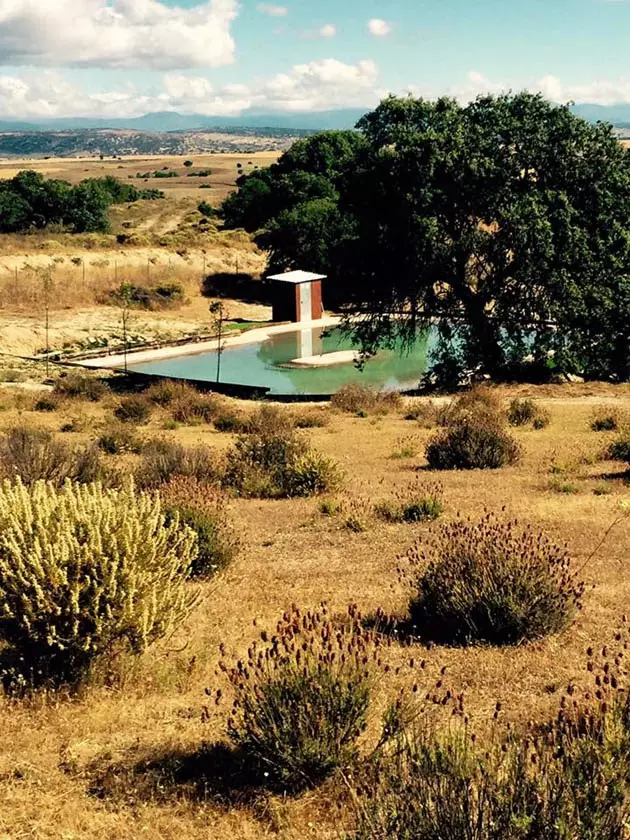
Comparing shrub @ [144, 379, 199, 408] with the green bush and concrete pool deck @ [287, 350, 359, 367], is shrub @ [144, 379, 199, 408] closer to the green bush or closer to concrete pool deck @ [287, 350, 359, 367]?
concrete pool deck @ [287, 350, 359, 367]

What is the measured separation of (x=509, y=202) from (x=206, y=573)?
70.1 ft

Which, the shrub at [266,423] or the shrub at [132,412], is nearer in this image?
the shrub at [266,423]

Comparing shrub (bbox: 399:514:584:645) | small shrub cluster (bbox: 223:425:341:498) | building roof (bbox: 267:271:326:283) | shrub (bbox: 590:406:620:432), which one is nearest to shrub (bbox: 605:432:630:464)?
shrub (bbox: 590:406:620:432)

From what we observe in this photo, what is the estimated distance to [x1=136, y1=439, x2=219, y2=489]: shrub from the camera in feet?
42.9

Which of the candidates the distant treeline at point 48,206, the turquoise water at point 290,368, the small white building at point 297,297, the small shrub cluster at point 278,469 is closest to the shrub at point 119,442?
the small shrub cluster at point 278,469

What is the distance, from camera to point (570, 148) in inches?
1078

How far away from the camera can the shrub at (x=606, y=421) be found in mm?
18750

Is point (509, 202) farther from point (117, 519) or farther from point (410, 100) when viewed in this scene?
point (117, 519)

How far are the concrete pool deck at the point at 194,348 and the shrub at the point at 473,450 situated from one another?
22606mm

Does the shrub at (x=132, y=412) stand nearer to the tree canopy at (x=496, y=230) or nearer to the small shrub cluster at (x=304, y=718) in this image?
the tree canopy at (x=496, y=230)

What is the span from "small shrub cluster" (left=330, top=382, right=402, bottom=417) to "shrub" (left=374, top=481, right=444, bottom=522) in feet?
38.3

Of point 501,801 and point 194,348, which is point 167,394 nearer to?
point 194,348

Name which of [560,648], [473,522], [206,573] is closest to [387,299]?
[473,522]

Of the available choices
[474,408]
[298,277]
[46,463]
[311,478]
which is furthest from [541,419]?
[298,277]
